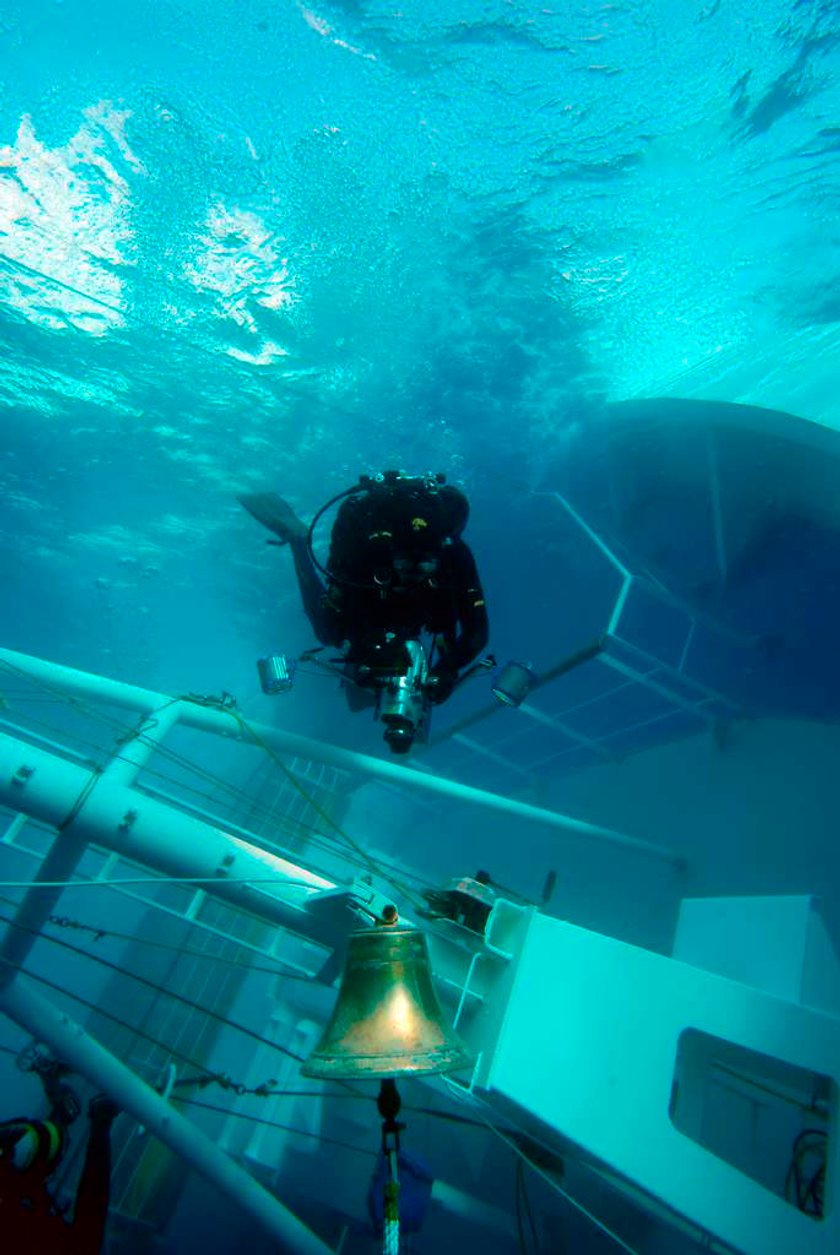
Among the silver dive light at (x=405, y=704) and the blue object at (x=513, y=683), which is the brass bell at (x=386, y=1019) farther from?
the blue object at (x=513, y=683)

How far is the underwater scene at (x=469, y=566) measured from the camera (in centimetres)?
365

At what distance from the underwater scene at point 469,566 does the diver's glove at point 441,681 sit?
0.07 metres

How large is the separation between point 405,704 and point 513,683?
211 centimetres

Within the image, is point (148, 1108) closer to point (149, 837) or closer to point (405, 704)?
point (149, 837)

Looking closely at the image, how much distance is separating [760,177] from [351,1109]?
15255 millimetres

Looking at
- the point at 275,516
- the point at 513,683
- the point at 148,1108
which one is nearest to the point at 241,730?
the point at 275,516

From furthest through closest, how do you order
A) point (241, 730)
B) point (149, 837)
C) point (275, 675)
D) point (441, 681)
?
point (241, 730) → point (275, 675) → point (441, 681) → point (149, 837)

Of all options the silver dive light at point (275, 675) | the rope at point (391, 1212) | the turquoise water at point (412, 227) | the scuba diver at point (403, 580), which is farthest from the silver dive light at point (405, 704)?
the turquoise water at point (412, 227)

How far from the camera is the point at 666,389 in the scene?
871cm

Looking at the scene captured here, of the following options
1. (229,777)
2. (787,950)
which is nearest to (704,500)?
(787,950)

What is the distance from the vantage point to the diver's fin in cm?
667

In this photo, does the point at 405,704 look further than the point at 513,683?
No

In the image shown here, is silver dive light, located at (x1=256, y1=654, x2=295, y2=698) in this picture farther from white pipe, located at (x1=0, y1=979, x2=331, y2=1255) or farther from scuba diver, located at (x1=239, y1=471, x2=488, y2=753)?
white pipe, located at (x1=0, y1=979, x2=331, y2=1255)

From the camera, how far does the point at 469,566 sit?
539cm
